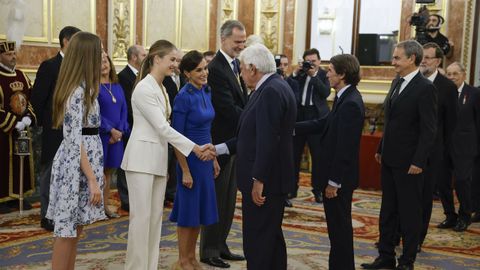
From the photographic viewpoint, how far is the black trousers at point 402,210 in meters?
4.57

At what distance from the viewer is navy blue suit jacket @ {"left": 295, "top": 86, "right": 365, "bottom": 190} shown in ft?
13.2

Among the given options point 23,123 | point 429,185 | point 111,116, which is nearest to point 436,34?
point 429,185

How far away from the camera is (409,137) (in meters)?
4.54

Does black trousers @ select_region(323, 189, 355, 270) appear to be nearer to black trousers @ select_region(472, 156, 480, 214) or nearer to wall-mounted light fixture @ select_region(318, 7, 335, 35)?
black trousers @ select_region(472, 156, 480, 214)

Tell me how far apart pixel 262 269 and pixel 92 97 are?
4.63 ft

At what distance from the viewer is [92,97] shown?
3.47 meters

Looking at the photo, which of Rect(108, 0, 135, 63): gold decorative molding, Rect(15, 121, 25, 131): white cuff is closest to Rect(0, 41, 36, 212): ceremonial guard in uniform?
Rect(15, 121, 25, 131): white cuff

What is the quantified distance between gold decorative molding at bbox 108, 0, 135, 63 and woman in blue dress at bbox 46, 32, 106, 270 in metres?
4.98

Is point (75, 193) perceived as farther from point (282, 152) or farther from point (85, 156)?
point (282, 152)

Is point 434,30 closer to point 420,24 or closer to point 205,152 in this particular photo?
point 420,24

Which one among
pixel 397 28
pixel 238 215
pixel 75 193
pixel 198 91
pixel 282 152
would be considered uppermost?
pixel 397 28

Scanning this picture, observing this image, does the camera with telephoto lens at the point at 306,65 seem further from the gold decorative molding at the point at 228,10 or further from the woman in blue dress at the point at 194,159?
the woman in blue dress at the point at 194,159

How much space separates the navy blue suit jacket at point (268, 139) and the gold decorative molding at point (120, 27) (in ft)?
16.7

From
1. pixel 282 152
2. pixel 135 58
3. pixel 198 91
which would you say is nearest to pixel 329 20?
pixel 135 58
